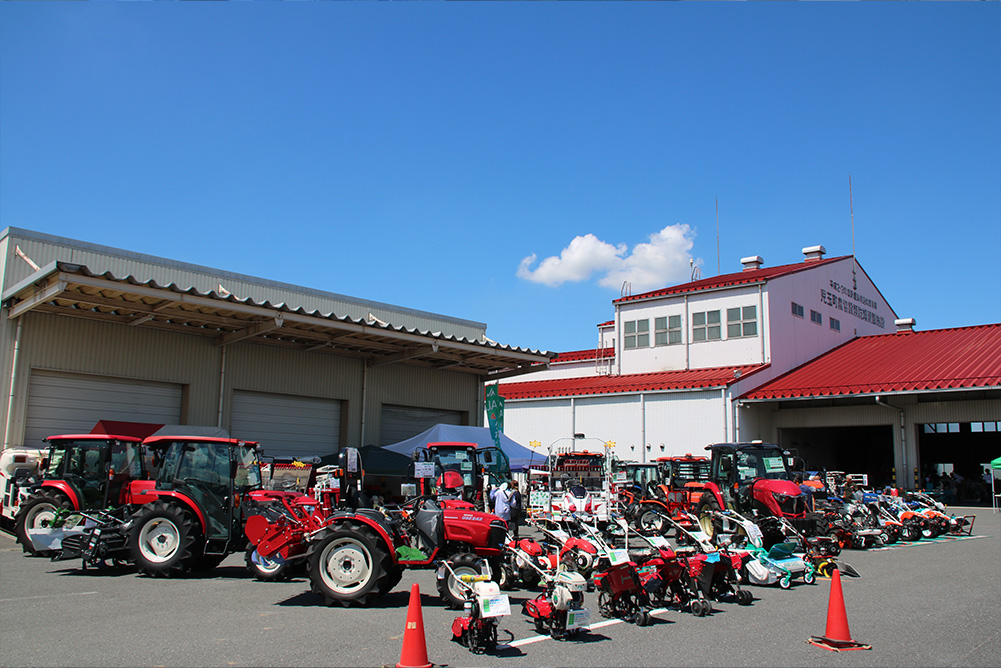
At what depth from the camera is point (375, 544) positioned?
838cm

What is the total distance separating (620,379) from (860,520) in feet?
56.8

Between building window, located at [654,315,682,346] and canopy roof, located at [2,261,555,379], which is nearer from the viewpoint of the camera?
→ canopy roof, located at [2,261,555,379]

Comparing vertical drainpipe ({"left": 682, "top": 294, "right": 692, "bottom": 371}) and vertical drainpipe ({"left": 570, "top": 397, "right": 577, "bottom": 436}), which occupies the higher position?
vertical drainpipe ({"left": 682, "top": 294, "right": 692, "bottom": 371})

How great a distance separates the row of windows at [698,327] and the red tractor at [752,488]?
15.7 meters

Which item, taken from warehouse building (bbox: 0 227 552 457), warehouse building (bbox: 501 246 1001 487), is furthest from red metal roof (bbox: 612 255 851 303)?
warehouse building (bbox: 0 227 552 457)

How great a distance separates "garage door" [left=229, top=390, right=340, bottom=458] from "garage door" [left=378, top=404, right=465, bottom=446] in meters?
1.66

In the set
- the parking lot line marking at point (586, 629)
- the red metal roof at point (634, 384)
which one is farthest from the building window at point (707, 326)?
the parking lot line marking at point (586, 629)

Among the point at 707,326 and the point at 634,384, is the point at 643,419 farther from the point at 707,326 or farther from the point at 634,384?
the point at 707,326

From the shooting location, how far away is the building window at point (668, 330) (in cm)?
3347

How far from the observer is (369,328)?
1962 centimetres

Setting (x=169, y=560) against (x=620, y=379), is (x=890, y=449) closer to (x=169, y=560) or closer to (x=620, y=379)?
(x=620, y=379)

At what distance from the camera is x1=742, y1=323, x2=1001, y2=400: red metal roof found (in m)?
25.6

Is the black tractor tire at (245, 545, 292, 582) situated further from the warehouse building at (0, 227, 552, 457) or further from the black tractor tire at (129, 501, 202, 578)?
the warehouse building at (0, 227, 552, 457)

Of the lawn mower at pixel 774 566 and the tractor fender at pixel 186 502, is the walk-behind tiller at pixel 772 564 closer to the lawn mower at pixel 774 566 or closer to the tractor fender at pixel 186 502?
the lawn mower at pixel 774 566
